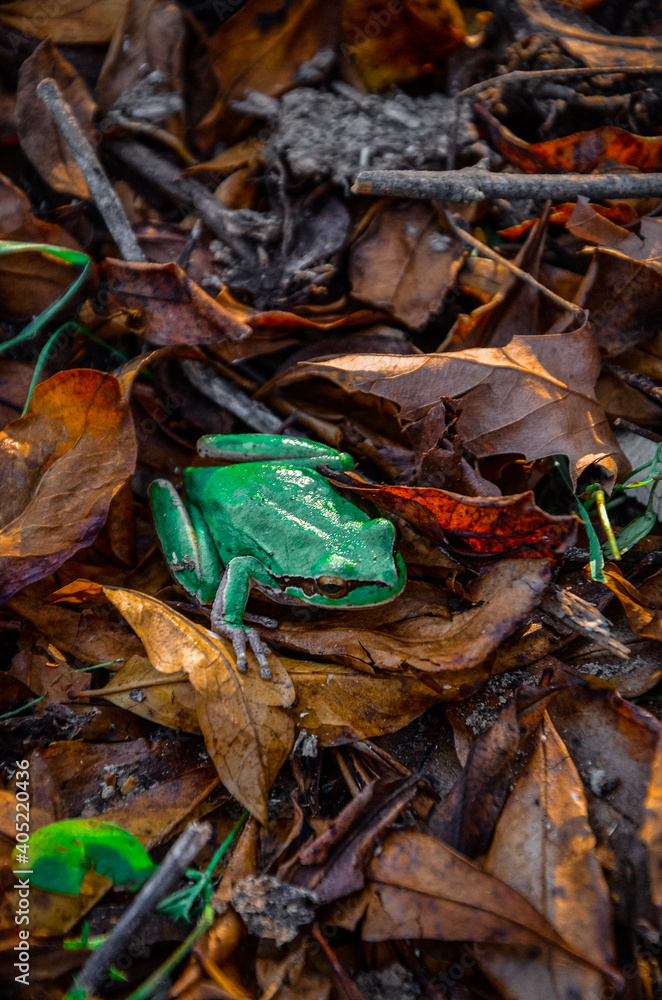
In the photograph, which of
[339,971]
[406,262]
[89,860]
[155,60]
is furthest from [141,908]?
[155,60]

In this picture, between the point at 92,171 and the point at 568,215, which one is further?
the point at 92,171

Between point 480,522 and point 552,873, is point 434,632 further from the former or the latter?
point 552,873

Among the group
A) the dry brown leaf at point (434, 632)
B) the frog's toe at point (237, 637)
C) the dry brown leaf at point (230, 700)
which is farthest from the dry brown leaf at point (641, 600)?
the frog's toe at point (237, 637)

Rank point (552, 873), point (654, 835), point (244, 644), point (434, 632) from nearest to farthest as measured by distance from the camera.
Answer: point (654, 835) < point (552, 873) < point (434, 632) < point (244, 644)

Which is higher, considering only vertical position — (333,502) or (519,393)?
(519,393)

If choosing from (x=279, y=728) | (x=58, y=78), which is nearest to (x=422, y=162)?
(x=58, y=78)

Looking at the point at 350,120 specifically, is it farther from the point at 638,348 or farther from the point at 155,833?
the point at 155,833

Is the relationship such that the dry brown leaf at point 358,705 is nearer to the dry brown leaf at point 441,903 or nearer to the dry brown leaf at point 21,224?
the dry brown leaf at point 441,903
